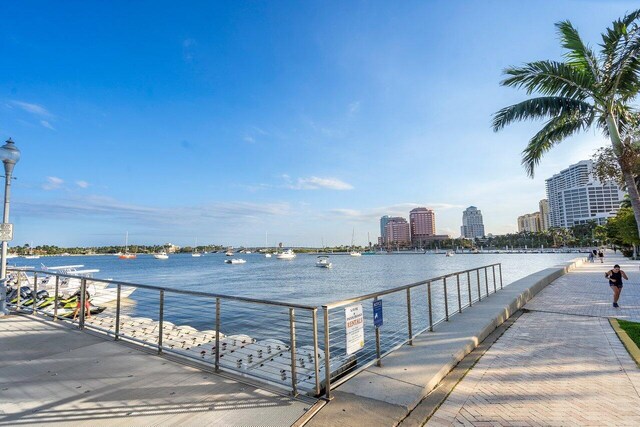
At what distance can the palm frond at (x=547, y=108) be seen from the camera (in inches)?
360

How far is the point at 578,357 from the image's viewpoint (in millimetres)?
5305

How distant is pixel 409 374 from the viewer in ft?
14.0

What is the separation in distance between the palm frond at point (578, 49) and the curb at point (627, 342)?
6.05 m

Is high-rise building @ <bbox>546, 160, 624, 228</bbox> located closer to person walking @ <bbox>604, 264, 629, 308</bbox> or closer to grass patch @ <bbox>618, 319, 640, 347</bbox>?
person walking @ <bbox>604, 264, 629, 308</bbox>

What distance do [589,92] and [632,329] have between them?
596cm

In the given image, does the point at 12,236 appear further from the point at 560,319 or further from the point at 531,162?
the point at 531,162

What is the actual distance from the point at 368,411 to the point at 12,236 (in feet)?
28.3

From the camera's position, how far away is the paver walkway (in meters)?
3.41

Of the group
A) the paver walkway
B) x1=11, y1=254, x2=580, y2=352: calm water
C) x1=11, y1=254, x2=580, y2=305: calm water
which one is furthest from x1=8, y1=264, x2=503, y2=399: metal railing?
x1=11, y1=254, x2=580, y2=305: calm water

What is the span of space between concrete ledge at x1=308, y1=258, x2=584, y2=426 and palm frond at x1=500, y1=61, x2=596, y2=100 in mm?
6355

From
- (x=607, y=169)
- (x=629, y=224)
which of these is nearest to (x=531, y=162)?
(x=607, y=169)

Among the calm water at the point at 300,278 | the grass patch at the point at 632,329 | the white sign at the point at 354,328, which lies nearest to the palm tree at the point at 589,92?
the grass patch at the point at 632,329

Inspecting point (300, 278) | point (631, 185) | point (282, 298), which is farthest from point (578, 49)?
point (300, 278)

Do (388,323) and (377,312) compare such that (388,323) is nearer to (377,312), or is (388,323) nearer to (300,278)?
(377,312)
